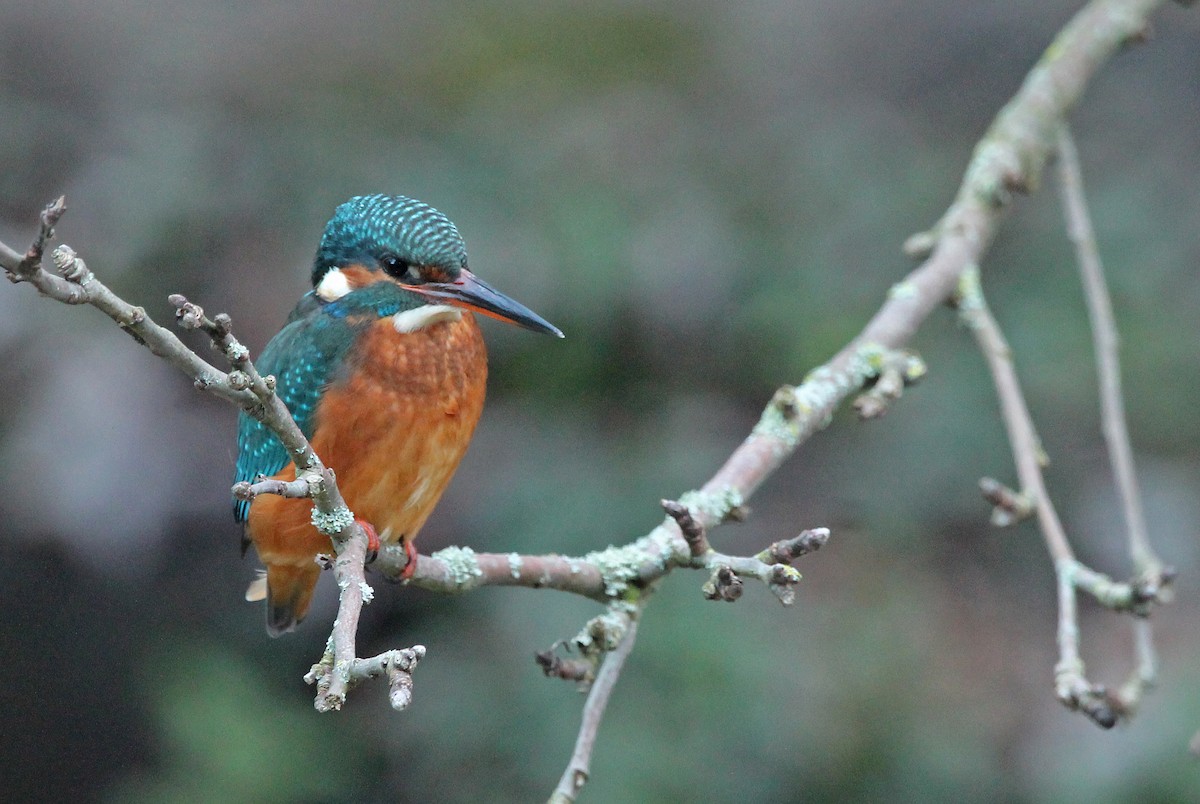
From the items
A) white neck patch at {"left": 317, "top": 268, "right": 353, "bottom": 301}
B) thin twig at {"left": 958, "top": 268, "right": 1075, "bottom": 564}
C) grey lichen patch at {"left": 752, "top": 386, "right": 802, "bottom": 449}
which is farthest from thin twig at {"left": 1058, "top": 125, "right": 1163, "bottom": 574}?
white neck patch at {"left": 317, "top": 268, "right": 353, "bottom": 301}

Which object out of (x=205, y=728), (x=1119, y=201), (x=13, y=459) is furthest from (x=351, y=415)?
(x=1119, y=201)

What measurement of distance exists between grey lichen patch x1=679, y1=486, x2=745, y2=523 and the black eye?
1.82 ft

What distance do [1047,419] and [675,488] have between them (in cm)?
120

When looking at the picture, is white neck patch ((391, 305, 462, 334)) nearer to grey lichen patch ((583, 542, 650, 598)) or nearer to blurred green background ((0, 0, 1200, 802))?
grey lichen patch ((583, 542, 650, 598))

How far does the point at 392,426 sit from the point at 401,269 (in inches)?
10.2

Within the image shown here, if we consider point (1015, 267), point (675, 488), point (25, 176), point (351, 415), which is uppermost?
point (1015, 267)

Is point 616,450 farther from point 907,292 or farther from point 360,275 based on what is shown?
point 360,275

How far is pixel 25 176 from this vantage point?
12.1 ft

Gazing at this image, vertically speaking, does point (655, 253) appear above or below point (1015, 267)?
below

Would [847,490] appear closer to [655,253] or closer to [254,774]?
[655,253]

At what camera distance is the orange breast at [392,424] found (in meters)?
2.02

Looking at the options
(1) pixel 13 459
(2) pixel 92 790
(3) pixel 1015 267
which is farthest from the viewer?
(3) pixel 1015 267

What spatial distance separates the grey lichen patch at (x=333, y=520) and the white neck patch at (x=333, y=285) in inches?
30.0

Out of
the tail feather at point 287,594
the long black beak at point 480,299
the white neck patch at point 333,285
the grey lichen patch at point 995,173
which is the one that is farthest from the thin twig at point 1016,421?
the tail feather at point 287,594
